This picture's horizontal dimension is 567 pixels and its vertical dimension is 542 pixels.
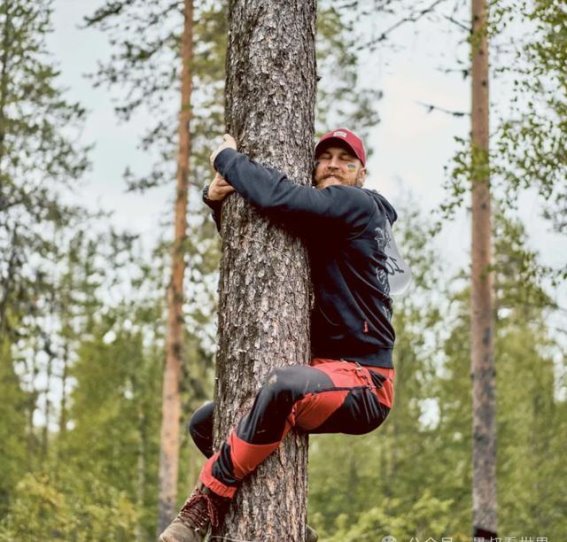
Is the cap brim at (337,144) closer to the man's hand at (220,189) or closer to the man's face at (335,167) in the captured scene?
the man's face at (335,167)

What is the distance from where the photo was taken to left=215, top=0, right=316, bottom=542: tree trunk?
336 cm

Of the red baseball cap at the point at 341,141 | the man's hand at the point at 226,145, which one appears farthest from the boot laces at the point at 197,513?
the red baseball cap at the point at 341,141

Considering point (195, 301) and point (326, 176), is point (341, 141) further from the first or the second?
point (195, 301)

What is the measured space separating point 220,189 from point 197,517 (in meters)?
1.43

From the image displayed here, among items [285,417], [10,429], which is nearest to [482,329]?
[285,417]

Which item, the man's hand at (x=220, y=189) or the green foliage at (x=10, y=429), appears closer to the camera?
the man's hand at (x=220, y=189)

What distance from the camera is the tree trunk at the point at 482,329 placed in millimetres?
10312

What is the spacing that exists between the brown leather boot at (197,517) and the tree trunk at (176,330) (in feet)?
31.3

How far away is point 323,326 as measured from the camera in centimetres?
371

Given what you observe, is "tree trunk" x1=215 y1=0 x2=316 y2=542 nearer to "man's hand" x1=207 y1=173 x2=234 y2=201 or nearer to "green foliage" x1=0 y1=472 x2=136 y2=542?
"man's hand" x1=207 y1=173 x2=234 y2=201

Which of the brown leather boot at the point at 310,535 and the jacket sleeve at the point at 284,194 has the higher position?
the jacket sleeve at the point at 284,194

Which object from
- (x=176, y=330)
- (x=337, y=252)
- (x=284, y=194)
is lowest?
(x=337, y=252)

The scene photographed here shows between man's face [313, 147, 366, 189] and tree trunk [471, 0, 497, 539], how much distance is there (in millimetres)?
6219

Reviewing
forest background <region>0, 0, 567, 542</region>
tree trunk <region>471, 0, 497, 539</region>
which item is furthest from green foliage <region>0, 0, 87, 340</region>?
tree trunk <region>471, 0, 497, 539</region>
